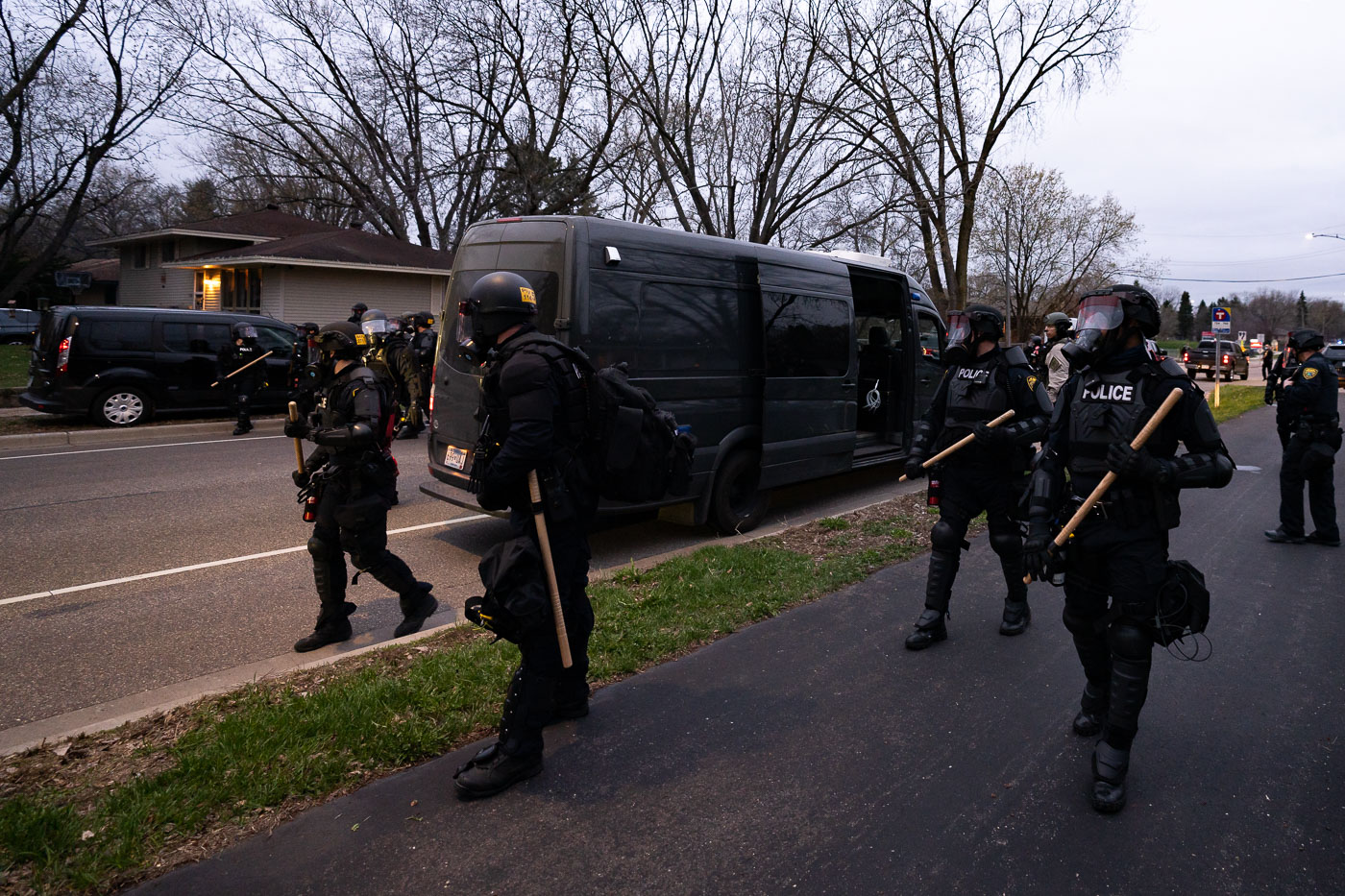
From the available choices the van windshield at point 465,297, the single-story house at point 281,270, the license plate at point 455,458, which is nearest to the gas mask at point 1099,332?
the van windshield at point 465,297

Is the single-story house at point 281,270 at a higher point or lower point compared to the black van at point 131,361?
higher

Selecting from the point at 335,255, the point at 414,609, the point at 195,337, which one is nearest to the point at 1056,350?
the point at 414,609

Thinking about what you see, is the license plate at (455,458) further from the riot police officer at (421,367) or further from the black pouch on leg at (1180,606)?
the riot police officer at (421,367)

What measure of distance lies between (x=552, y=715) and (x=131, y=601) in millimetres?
3320

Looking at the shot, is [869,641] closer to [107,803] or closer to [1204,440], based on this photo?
[1204,440]

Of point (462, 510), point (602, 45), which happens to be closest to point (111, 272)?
point (602, 45)

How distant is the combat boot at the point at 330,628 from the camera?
4.54 meters

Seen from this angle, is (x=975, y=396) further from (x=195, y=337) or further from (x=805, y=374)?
(x=195, y=337)

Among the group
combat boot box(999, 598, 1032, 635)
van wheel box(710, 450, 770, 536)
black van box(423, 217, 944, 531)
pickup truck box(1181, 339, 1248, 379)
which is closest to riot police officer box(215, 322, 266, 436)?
black van box(423, 217, 944, 531)

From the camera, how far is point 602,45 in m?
21.5

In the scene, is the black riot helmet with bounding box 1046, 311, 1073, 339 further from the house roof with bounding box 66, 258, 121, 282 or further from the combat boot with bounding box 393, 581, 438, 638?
the house roof with bounding box 66, 258, 121, 282

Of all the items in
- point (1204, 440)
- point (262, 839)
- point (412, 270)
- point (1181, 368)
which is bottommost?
point (262, 839)

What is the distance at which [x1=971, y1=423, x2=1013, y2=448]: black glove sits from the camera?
4430 millimetres

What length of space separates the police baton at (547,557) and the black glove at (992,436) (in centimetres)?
253
